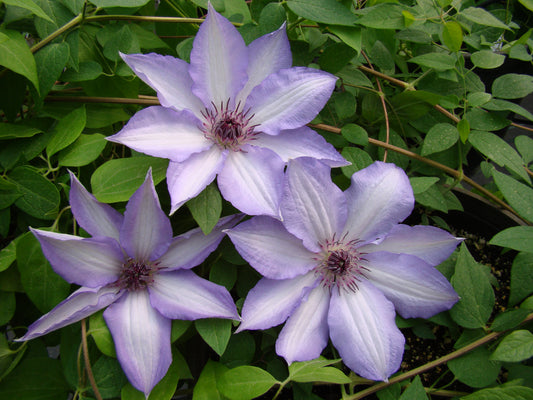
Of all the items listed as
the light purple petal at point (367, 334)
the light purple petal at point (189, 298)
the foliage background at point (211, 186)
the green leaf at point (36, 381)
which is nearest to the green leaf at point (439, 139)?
the foliage background at point (211, 186)

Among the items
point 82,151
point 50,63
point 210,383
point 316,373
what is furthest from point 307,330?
point 50,63

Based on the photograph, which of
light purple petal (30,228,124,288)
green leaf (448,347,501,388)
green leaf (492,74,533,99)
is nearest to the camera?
light purple petal (30,228,124,288)

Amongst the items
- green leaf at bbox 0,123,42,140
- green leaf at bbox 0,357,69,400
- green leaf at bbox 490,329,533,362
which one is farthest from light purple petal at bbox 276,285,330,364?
green leaf at bbox 0,123,42,140

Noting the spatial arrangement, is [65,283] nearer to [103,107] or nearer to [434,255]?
[103,107]

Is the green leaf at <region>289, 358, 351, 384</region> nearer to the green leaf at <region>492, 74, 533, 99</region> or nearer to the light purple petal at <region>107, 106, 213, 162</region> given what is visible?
the light purple petal at <region>107, 106, 213, 162</region>

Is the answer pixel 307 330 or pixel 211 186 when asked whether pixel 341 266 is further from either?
pixel 211 186

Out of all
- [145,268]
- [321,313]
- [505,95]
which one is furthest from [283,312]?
[505,95]
